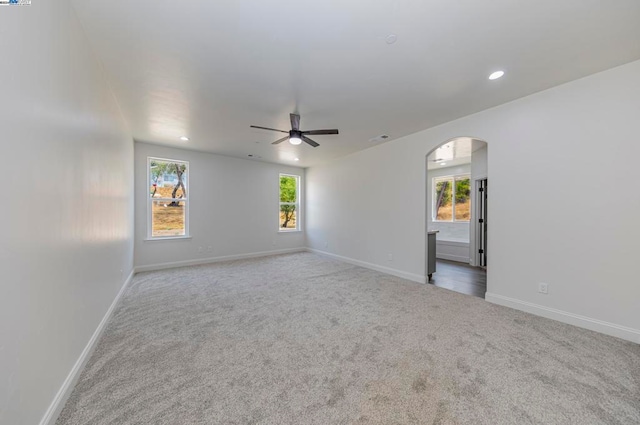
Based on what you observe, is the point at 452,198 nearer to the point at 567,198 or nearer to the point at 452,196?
the point at 452,196

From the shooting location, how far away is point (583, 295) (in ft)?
8.57

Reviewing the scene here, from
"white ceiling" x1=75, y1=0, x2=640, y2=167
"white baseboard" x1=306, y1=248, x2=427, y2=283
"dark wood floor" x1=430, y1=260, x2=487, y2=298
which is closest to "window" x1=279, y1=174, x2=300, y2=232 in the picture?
"white baseboard" x1=306, y1=248, x2=427, y2=283

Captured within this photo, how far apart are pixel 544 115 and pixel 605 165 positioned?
2.74ft

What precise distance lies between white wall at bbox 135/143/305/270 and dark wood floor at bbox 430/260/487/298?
4.18 metres

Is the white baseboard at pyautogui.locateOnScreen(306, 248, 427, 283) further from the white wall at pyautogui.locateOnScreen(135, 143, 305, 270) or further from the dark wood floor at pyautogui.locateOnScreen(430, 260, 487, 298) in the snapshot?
the white wall at pyautogui.locateOnScreen(135, 143, 305, 270)

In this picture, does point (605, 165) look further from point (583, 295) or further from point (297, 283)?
point (297, 283)

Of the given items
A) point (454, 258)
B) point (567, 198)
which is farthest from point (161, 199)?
point (454, 258)

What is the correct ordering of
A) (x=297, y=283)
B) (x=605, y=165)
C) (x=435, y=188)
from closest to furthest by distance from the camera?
(x=605, y=165)
(x=297, y=283)
(x=435, y=188)

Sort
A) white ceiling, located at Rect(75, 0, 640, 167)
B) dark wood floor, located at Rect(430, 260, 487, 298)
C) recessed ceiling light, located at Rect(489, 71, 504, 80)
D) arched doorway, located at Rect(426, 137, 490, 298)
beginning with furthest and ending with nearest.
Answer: arched doorway, located at Rect(426, 137, 490, 298), dark wood floor, located at Rect(430, 260, 487, 298), recessed ceiling light, located at Rect(489, 71, 504, 80), white ceiling, located at Rect(75, 0, 640, 167)

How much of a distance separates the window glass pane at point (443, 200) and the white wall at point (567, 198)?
389cm

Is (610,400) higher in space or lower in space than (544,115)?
lower

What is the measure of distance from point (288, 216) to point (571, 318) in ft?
20.2

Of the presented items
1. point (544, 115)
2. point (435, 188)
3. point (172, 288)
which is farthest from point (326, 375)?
point (435, 188)

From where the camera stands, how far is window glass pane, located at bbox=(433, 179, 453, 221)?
7227 millimetres
